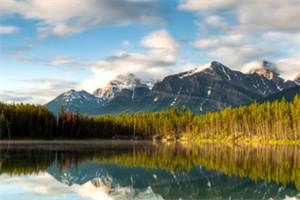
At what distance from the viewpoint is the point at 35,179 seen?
48281 millimetres

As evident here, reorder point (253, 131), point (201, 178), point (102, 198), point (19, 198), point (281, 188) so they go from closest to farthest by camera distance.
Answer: point (19, 198) < point (102, 198) < point (281, 188) < point (201, 178) < point (253, 131)

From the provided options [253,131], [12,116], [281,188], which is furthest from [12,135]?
[281,188]

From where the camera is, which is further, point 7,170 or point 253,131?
point 253,131

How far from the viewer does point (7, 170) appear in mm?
55781

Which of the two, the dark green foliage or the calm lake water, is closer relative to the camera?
the calm lake water

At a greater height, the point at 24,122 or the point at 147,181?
the point at 24,122

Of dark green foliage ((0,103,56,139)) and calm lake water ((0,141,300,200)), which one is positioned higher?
dark green foliage ((0,103,56,139))

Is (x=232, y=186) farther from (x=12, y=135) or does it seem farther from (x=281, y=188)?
(x=12, y=135)

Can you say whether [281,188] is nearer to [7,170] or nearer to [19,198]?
[19,198]

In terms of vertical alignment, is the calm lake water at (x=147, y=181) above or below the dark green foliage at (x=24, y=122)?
below

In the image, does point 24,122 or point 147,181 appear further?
point 24,122

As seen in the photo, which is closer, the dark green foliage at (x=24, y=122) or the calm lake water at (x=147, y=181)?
the calm lake water at (x=147, y=181)

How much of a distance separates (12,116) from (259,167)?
436 ft

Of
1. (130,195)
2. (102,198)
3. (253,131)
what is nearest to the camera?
(102,198)
